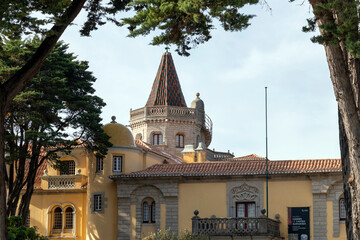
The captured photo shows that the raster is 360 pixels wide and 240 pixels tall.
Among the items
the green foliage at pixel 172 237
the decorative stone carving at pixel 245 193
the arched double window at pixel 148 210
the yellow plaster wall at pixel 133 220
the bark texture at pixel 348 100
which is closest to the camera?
the bark texture at pixel 348 100

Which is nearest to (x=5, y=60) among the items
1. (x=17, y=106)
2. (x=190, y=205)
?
(x=17, y=106)

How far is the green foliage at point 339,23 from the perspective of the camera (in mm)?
15812

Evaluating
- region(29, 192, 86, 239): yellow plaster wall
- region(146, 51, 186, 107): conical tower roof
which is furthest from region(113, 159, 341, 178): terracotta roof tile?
region(146, 51, 186, 107): conical tower roof

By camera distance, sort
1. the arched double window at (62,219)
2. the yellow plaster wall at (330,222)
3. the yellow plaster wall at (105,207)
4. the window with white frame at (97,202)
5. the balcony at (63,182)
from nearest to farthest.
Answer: the yellow plaster wall at (330,222) → the yellow plaster wall at (105,207) → the window with white frame at (97,202) → the arched double window at (62,219) → the balcony at (63,182)

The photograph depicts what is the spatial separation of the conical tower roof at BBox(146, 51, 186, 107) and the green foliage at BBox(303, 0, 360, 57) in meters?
57.3

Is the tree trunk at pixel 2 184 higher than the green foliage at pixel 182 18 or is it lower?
lower

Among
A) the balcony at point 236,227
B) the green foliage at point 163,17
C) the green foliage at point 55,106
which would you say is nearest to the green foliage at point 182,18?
the green foliage at point 163,17

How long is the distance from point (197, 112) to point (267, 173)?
31269mm

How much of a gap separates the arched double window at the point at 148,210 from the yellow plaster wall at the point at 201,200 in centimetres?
177

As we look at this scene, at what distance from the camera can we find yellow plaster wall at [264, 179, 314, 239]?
43250mm

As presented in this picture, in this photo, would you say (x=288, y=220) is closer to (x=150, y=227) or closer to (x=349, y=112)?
(x=150, y=227)

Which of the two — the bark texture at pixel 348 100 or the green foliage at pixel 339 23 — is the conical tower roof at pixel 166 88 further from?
the green foliage at pixel 339 23

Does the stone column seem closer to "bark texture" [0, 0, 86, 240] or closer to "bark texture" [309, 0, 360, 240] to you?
"bark texture" [0, 0, 86, 240]

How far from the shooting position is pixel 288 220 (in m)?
43.3
